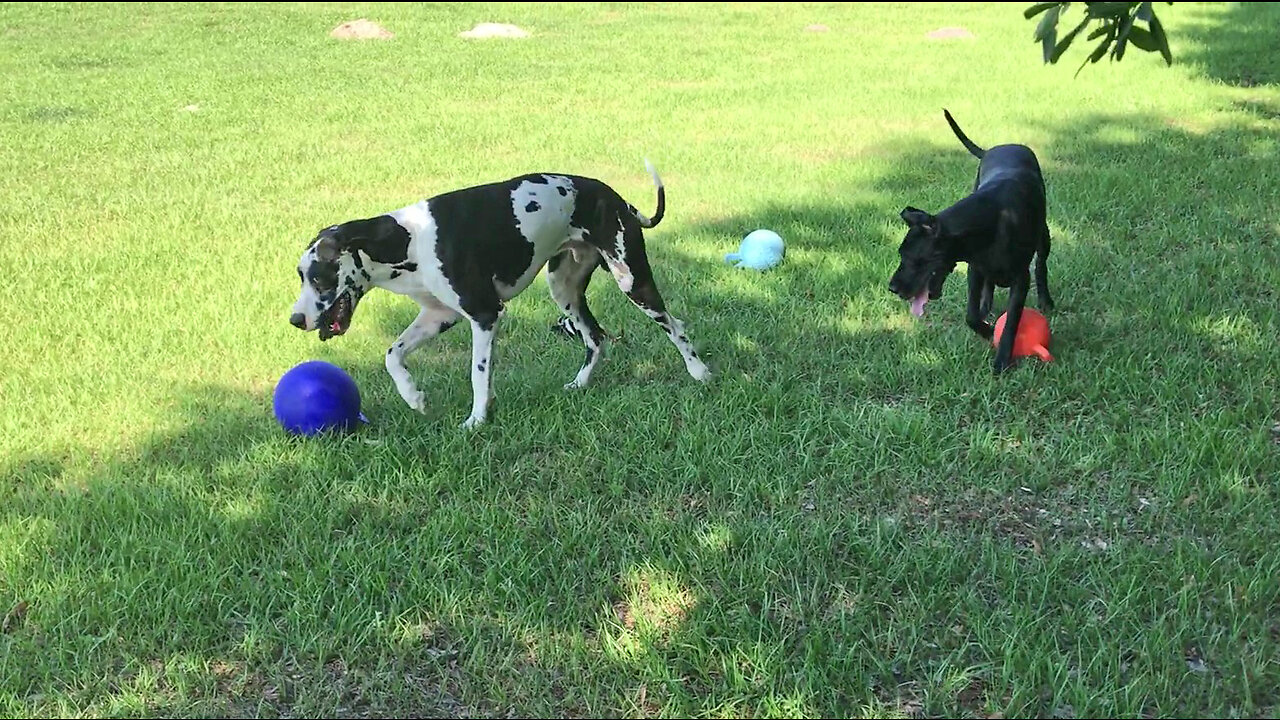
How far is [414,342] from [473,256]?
53cm

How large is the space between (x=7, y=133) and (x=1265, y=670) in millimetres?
11501

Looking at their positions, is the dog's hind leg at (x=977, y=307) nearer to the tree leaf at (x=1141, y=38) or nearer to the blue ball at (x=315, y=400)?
the tree leaf at (x=1141, y=38)

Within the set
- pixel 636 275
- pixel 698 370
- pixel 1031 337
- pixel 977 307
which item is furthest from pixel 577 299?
pixel 1031 337

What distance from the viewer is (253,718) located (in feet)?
9.27

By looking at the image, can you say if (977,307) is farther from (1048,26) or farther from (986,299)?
(1048,26)

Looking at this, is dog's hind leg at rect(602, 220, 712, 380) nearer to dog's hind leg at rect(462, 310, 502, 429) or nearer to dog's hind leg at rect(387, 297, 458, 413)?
dog's hind leg at rect(462, 310, 502, 429)

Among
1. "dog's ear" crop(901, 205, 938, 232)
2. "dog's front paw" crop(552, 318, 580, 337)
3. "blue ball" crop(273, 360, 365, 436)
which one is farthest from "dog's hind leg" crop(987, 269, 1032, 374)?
"blue ball" crop(273, 360, 365, 436)

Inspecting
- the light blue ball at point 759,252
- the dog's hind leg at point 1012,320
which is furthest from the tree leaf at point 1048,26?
the light blue ball at point 759,252

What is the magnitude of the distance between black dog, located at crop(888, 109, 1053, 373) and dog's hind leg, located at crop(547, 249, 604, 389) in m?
1.39

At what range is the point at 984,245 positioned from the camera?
4578 millimetres

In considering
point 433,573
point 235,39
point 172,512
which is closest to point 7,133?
point 235,39

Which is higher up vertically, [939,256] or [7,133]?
[939,256]

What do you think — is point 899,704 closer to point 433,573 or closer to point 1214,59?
point 433,573

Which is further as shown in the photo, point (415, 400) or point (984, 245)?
point (984, 245)
